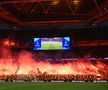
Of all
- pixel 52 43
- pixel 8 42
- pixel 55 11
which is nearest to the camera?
pixel 55 11

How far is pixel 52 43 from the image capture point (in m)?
24.0

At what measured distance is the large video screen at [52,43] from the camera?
2362 cm

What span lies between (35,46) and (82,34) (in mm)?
3710

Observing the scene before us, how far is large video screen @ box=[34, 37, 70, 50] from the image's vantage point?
2362cm

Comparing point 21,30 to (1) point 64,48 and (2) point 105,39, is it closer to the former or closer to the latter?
(1) point 64,48

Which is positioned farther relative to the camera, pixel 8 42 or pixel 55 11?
pixel 8 42

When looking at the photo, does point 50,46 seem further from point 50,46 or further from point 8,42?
point 8,42

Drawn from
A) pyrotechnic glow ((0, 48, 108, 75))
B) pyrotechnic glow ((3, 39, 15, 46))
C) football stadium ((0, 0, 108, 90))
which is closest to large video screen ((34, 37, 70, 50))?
football stadium ((0, 0, 108, 90))

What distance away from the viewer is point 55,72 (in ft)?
79.3

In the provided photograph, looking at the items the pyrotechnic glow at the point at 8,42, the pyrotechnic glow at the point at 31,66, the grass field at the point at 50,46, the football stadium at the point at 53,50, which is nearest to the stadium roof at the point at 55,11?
the football stadium at the point at 53,50

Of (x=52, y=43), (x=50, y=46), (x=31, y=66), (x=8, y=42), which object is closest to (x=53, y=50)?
(x=50, y=46)

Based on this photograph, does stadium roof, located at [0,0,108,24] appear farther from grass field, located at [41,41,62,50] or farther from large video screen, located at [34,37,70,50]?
grass field, located at [41,41,62,50]

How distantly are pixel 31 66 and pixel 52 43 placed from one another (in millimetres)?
2415

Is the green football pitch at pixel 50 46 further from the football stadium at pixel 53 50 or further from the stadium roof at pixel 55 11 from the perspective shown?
the stadium roof at pixel 55 11
